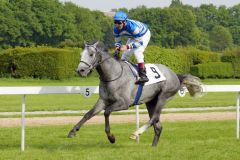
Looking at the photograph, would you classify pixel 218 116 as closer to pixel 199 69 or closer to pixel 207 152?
pixel 207 152

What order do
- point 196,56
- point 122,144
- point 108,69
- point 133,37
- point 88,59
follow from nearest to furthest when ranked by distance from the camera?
point 88,59 < point 108,69 < point 133,37 < point 122,144 < point 196,56

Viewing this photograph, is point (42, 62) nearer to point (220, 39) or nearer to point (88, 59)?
point (88, 59)

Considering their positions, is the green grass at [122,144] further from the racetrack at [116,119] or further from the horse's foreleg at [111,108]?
the racetrack at [116,119]

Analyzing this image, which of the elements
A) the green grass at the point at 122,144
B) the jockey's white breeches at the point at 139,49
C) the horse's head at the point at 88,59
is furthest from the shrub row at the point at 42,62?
the horse's head at the point at 88,59

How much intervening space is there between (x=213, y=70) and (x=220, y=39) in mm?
80808

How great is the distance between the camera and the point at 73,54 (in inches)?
1572

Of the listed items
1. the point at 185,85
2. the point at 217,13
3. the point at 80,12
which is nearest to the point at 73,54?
the point at 185,85

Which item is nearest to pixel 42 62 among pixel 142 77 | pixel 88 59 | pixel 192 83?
pixel 192 83

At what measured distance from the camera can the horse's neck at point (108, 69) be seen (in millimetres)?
8781

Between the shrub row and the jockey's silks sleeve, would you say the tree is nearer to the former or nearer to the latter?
the shrub row

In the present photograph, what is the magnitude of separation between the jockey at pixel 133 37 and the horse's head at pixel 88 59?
488mm

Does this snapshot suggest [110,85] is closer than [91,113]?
No

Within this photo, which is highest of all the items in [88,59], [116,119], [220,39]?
[88,59]

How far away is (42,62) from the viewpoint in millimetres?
39656
